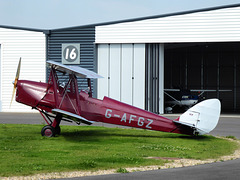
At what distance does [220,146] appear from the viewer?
482 inches

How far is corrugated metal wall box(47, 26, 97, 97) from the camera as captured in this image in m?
29.0

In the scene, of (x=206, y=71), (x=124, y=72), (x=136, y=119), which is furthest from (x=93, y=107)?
(x=206, y=71)

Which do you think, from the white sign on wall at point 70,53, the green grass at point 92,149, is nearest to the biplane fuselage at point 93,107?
the green grass at point 92,149

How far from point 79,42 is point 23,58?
4262 millimetres

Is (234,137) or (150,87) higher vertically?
(150,87)

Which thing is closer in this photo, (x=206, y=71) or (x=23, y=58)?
(x=23, y=58)

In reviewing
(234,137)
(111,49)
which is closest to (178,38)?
(111,49)

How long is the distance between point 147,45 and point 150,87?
286cm

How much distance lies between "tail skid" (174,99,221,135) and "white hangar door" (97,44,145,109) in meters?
15.2

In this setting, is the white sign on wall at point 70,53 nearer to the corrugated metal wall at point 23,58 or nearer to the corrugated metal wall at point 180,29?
the corrugated metal wall at point 23,58

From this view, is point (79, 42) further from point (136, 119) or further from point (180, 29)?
point (136, 119)

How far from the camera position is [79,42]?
29.3m

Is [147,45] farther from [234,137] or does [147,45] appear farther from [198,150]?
[198,150]

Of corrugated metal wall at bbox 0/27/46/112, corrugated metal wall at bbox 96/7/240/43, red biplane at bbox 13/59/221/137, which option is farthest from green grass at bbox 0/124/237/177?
corrugated metal wall at bbox 0/27/46/112
